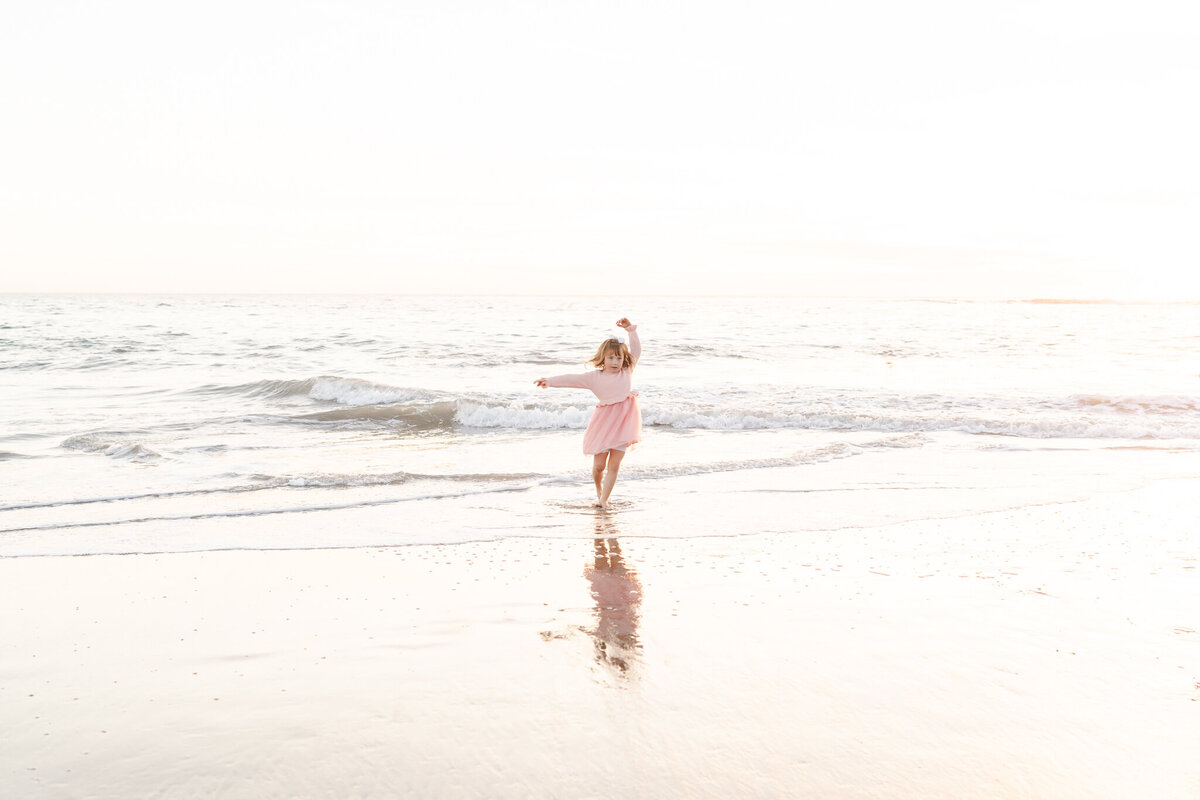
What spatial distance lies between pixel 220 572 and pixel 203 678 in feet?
6.43

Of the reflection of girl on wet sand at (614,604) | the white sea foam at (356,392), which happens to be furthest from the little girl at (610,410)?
the white sea foam at (356,392)

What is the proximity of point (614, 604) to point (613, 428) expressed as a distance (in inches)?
130

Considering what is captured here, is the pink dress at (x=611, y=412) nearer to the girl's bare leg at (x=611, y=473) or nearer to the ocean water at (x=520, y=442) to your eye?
the girl's bare leg at (x=611, y=473)

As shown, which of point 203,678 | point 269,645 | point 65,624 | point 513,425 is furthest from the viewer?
point 513,425

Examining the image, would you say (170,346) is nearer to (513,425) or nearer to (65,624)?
(513,425)

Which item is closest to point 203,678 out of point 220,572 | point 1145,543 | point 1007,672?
point 220,572

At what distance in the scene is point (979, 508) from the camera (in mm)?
7770

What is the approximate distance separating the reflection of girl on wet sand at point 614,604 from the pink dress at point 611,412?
5.30ft

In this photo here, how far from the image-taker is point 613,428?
8266 millimetres

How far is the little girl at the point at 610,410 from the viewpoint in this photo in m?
8.22

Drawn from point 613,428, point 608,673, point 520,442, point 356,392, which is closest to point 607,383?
point 613,428

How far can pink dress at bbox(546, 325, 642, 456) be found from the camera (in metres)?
8.24

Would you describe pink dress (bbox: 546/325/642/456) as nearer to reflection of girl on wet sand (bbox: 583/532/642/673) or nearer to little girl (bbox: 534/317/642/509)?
little girl (bbox: 534/317/642/509)

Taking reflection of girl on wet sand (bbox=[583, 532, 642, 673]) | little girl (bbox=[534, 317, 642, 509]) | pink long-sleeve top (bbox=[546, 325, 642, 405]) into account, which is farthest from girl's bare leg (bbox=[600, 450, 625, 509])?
reflection of girl on wet sand (bbox=[583, 532, 642, 673])
